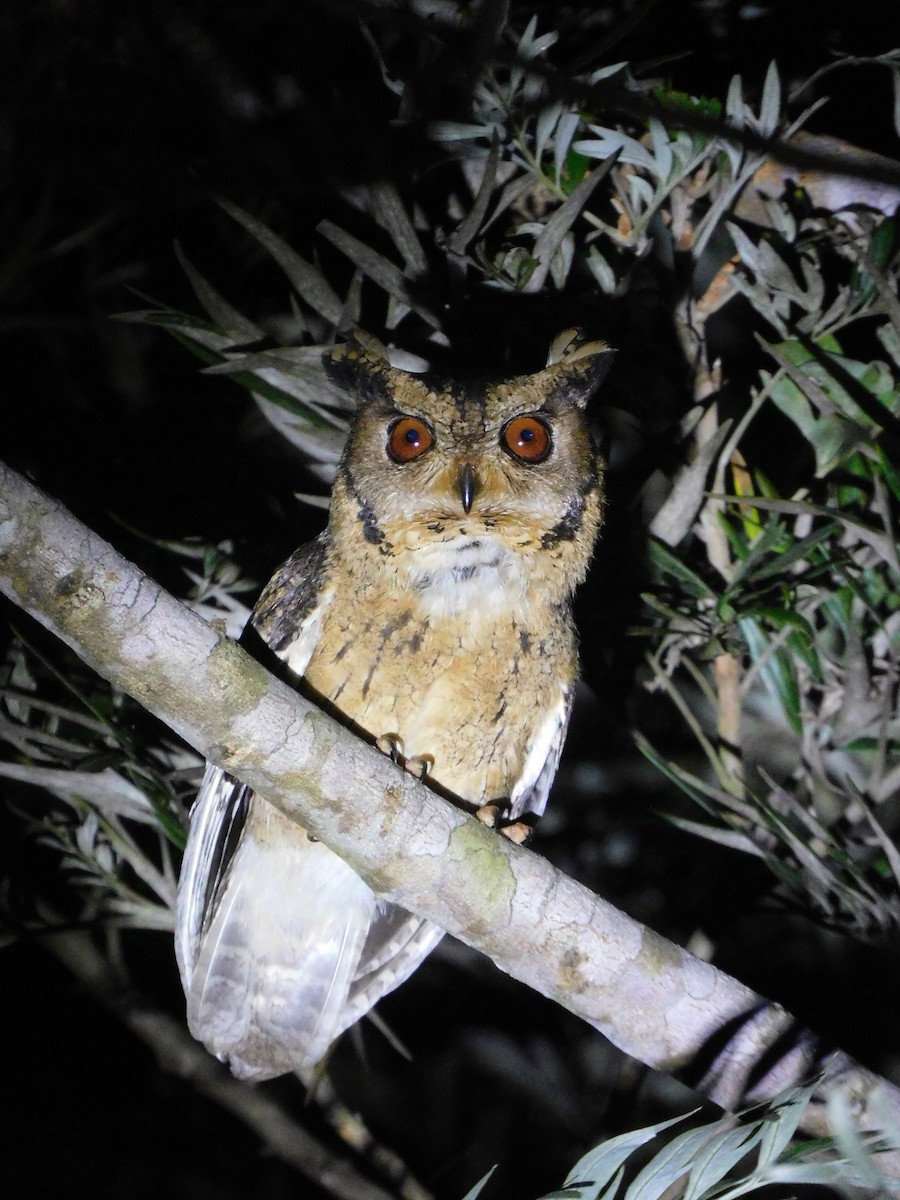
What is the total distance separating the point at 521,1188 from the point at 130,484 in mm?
2428

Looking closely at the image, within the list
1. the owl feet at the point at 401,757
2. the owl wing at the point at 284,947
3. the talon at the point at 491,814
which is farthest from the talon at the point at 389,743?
the owl wing at the point at 284,947

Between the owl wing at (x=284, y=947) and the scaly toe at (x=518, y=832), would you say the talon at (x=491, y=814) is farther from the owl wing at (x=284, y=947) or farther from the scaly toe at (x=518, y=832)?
the owl wing at (x=284, y=947)

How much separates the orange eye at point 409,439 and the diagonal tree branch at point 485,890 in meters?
0.76

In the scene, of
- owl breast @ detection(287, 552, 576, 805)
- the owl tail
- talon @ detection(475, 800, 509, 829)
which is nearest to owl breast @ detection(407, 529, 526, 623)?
owl breast @ detection(287, 552, 576, 805)

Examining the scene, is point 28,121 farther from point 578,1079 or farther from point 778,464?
point 578,1079

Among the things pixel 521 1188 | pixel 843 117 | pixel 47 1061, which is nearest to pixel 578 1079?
pixel 521 1188

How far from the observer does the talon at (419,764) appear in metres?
2.09

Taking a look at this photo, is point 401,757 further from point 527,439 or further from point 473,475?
point 527,439

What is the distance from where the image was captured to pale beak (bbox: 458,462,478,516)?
1983 mm

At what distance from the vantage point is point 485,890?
159 cm

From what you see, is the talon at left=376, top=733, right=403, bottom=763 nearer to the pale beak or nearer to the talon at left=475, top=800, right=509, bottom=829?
the talon at left=475, top=800, right=509, bottom=829

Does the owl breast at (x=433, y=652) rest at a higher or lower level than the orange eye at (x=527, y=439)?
lower

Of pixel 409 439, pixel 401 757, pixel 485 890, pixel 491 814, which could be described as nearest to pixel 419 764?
pixel 401 757

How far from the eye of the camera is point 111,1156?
3393 millimetres
